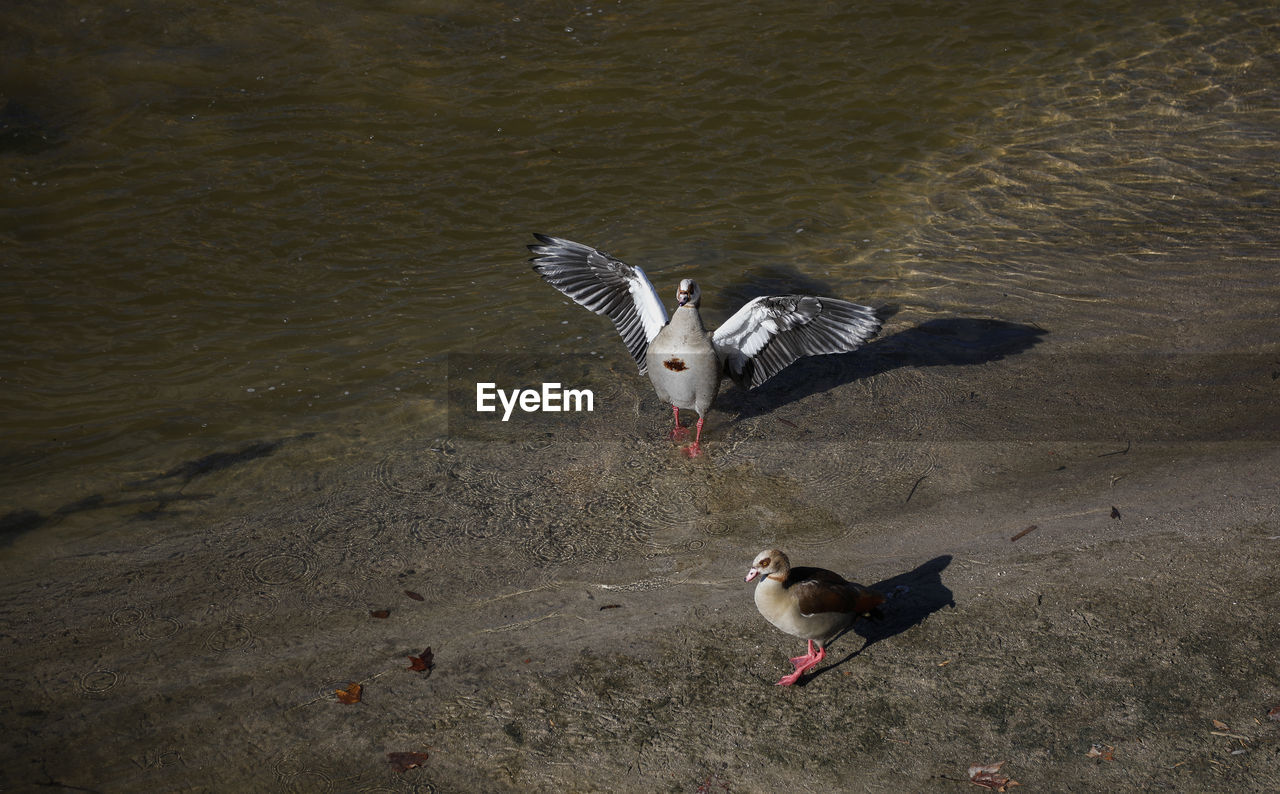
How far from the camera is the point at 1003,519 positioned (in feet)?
19.5

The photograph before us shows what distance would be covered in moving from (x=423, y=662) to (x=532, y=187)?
7508mm

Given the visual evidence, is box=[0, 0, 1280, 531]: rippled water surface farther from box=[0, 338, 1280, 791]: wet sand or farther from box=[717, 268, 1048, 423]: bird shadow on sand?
box=[0, 338, 1280, 791]: wet sand

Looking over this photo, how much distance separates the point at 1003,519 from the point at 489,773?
337 centimetres

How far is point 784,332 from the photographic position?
721cm

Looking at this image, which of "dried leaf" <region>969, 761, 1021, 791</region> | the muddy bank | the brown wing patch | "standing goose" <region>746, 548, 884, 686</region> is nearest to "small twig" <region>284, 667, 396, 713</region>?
the muddy bank

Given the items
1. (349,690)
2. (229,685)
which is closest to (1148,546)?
(349,690)

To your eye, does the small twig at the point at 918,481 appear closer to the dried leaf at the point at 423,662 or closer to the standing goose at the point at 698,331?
the standing goose at the point at 698,331

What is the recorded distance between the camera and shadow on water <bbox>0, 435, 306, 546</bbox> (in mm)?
6379

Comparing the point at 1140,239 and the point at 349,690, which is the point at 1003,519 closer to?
the point at 349,690

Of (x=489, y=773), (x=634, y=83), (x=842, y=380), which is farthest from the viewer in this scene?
(x=634, y=83)

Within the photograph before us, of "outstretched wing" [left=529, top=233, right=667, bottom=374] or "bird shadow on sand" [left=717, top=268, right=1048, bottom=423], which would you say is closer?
"outstretched wing" [left=529, top=233, right=667, bottom=374]

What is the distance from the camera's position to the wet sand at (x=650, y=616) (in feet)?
14.4

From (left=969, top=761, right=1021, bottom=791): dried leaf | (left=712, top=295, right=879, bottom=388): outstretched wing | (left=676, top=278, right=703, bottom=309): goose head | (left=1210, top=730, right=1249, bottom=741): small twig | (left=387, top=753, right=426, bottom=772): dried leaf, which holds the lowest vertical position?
(left=387, top=753, right=426, bottom=772): dried leaf

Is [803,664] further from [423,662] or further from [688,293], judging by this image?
[688,293]
